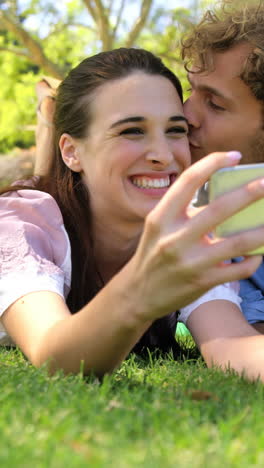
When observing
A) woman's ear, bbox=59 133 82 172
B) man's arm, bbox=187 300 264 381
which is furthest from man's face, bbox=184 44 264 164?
man's arm, bbox=187 300 264 381

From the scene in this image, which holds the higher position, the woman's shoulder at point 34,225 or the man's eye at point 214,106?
the man's eye at point 214,106

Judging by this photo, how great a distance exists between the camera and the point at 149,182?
3.13m

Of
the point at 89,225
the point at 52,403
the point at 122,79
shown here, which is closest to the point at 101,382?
the point at 52,403

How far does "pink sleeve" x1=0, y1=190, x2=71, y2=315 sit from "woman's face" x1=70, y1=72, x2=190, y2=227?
1.00 feet

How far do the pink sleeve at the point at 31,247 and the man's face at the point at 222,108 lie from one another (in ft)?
3.20

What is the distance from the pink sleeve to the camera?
267cm

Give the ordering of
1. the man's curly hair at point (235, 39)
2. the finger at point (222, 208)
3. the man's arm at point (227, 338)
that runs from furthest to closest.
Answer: the man's curly hair at point (235, 39) → the man's arm at point (227, 338) → the finger at point (222, 208)

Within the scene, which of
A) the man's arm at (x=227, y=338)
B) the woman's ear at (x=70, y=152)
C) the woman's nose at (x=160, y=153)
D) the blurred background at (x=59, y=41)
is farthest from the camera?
the blurred background at (x=59, y=41)

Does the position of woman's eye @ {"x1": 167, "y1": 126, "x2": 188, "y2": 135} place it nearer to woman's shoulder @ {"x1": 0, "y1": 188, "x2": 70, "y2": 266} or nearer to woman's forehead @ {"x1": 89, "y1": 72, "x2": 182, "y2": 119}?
woman's forehead @ {"x1": 89, "y1": 72, "x2": 182, "y2": 119}

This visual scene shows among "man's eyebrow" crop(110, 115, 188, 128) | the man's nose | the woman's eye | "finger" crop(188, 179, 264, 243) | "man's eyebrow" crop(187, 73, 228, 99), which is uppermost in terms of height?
"man's eyebrow" crop(187, 73, 228, 99)

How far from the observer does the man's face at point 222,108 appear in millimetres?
3680

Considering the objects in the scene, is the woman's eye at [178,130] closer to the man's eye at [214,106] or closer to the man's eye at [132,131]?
the man's eye at [132,131]

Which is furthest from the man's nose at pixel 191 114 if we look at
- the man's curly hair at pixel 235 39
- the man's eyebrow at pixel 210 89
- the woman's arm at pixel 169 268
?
the woman's arm at pixel 169 268

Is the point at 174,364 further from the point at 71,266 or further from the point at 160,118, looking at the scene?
the point at 160,118
